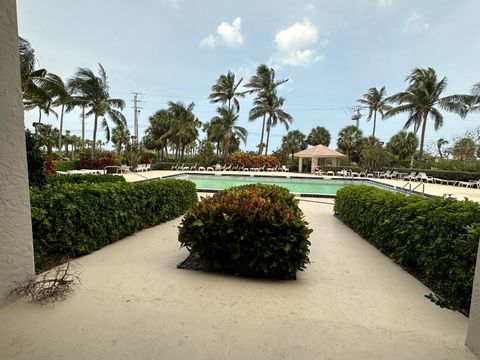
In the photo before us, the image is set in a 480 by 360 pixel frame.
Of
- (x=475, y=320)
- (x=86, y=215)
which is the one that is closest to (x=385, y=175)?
(x=475, y=320)

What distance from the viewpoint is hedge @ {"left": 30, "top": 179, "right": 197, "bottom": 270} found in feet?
10.7

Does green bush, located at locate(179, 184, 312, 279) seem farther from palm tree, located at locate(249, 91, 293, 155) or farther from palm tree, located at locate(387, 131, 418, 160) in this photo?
palm tree, located at locate(387, 131, 418, 160)

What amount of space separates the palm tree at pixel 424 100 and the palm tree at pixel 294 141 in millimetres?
15519

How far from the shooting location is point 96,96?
2152 centimetres

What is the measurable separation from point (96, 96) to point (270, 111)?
1786cm

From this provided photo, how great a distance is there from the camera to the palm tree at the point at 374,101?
3409cm

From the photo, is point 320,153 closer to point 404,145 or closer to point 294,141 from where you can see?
point 404,145

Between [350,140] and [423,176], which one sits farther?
[350,140]

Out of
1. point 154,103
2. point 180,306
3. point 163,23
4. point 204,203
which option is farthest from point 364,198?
point 154,103

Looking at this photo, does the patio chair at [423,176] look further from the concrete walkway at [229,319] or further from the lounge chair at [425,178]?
the concrete walkway at [229,319]

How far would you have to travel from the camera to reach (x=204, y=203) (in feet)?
12.7

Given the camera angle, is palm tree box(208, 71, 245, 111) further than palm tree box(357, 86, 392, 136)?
No

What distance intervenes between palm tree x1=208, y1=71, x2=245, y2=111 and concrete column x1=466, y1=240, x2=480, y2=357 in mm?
31165

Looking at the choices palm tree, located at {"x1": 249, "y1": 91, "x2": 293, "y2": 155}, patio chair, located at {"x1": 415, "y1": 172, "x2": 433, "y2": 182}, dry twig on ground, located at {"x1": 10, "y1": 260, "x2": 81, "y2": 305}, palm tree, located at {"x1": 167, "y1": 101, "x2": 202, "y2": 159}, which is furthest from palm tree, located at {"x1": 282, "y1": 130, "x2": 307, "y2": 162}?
dry twig on ground, located at {"x1": 10, "y1": 260, "x2": 81, "y2": 305}
